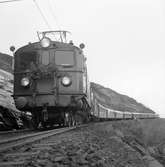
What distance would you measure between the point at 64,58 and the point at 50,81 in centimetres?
105

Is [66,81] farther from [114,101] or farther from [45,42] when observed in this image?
[114,101]

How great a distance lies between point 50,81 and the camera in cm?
1139

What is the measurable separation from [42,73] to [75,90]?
1233mm

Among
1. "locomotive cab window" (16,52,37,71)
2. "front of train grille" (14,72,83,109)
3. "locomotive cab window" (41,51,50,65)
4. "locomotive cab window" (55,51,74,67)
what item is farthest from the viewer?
"locomotive cab window" (16,52,37,71)

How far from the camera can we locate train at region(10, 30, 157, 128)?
1123cm

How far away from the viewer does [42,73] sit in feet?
37.4

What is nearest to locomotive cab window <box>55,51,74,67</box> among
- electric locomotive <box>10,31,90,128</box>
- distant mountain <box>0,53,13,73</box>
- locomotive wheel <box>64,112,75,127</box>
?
electric locomotive <box>10,31,90,128</box>

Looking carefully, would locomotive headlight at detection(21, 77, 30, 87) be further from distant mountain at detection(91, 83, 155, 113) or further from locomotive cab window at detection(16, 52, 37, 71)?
distant mountain at detection(91, 83, 155, 113)

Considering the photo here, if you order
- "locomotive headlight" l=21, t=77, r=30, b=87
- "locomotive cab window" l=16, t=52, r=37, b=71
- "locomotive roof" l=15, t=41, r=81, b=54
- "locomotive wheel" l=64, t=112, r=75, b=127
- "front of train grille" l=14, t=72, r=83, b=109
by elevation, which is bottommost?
"locomotive wheel" l=64, t=112, r=75, b=127

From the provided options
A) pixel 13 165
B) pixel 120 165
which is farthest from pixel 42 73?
pixel 13 165

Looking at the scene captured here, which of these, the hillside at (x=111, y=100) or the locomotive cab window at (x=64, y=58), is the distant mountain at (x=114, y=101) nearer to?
the hillside at (x=111, y=100)

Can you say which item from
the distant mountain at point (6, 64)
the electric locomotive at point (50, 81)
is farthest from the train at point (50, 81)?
A: the distant mountain at point (6, 64)

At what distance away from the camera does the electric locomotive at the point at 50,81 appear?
11.2 metres

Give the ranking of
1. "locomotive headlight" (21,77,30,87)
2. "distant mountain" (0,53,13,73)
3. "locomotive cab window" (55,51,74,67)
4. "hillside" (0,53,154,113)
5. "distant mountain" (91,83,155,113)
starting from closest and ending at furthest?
1. "locomotive headlight" (21,77,30,87)
2. "locomotive cab window" (55,51,74,67)
3. "distant mountain" (0,53,13,73)
4. "hillside" (0,53,154,113)
5. "distant mountain" (91,83,155,113)
